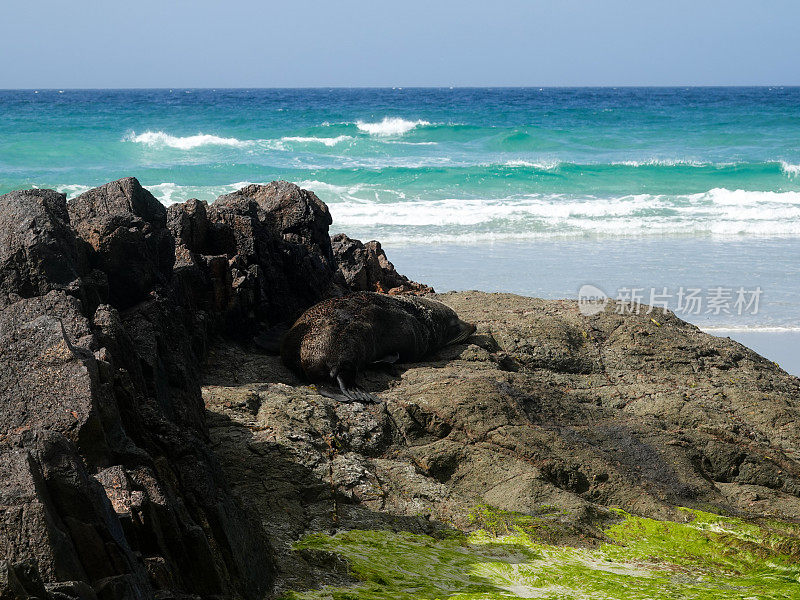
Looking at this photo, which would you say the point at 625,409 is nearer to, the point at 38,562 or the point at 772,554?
the point at 772,554

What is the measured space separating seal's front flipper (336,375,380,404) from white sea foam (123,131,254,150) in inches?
1132

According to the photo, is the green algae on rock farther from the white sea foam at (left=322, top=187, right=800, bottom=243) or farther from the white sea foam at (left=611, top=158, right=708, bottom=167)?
the white sea foam at (left=611, top=158, right=708, bottom=167)

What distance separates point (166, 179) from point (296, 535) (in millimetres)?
22715

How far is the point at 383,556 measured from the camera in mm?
3656

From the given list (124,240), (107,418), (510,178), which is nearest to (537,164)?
(510,178)

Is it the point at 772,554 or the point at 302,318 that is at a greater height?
the point at 302,318

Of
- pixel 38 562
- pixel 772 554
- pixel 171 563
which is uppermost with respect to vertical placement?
pixel 38 562

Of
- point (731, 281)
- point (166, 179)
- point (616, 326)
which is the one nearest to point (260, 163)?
point (166, 179)

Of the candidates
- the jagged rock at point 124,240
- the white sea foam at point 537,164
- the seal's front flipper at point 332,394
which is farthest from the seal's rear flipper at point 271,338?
the white sea foam at point 537,164

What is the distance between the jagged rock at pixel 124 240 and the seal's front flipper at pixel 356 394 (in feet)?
4.79

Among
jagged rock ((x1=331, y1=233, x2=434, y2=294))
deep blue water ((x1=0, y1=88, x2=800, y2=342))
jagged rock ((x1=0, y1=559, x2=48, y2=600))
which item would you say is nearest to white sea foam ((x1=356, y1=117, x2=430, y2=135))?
deep blue water ((x1=0, y1=88, x2=800, y2=342))

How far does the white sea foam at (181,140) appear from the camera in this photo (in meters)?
33.0

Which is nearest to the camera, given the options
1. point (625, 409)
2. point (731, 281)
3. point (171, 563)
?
point (171, 563)

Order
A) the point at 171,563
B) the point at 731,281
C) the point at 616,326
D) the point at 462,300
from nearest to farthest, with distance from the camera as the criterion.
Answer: the point at 171,563 → the point at 616,326 → the point at 462,300 → the point at 731,281
